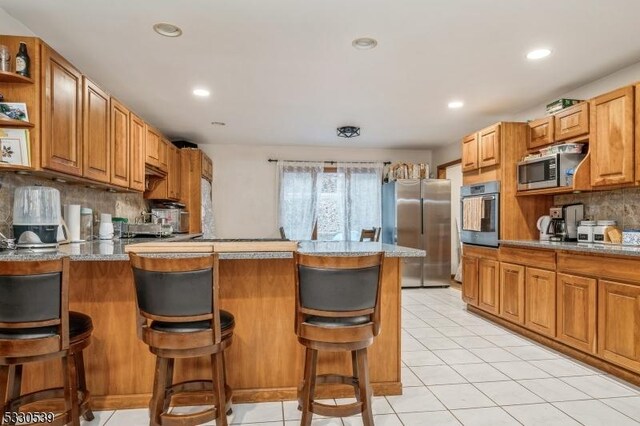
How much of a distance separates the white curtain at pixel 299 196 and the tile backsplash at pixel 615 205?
12.9 feet

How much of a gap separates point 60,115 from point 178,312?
66.3 inches

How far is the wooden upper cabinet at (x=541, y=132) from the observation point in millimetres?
3787

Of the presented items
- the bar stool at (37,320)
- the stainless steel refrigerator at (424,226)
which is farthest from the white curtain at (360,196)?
the bar stool at (37,320)

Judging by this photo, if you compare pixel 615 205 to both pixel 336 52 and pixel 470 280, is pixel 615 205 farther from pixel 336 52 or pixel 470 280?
pixel 336 52

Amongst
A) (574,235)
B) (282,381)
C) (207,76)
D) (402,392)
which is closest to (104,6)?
(207,76)

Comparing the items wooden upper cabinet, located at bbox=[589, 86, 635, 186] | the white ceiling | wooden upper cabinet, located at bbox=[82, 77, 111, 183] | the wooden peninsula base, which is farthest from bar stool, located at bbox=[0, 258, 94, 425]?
wooden upper cabinet, located at bbox=[589, 86, 635, 186]

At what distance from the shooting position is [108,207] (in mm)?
4125

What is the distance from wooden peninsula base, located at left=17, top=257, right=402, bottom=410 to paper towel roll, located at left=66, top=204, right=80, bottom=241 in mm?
1022

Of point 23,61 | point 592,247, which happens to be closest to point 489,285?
point 592,247

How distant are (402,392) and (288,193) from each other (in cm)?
455

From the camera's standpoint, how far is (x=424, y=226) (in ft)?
20.7

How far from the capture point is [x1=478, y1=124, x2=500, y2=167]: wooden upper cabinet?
420 centimetres

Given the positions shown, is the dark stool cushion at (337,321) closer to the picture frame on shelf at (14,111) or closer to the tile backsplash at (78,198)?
the picture frame on shelf at (14,111)

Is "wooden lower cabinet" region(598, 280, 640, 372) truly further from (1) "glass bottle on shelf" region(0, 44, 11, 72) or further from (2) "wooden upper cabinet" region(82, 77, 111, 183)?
(1) "glass bottle on shelf" region(0, 44, 11, 72)
